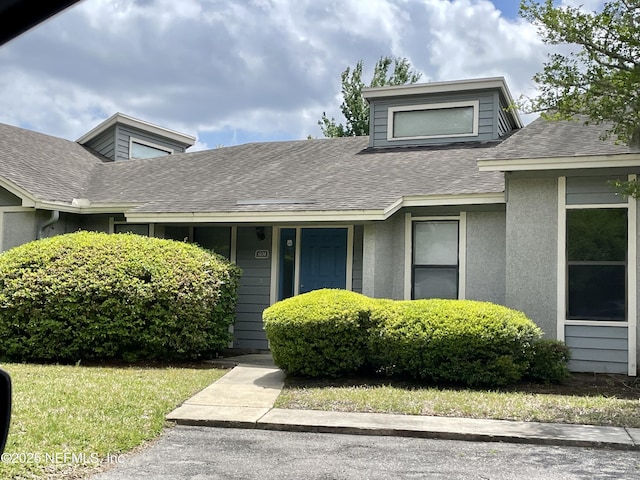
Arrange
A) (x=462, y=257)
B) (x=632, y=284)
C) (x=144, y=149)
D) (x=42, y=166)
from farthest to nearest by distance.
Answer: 1. (x=144, y=149)
2. (x=42, y=166)
3. (x=462, y=257)
4. (x=632, y=284)

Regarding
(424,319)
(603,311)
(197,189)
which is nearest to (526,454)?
(424,319)

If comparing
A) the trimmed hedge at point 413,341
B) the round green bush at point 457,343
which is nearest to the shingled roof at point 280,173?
the trimmed hedge at point 413,341

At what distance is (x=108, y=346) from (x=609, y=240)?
804 cm

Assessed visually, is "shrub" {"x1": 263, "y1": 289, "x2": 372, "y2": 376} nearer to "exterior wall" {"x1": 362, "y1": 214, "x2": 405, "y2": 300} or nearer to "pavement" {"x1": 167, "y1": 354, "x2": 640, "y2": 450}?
"pavement" {"x1": 167, "y1": 354, "x2": 640, "y2": 450}

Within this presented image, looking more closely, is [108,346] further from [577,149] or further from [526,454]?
[577,149]

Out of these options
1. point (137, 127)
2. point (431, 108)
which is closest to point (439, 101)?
point (431, 108)

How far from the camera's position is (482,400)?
809cm

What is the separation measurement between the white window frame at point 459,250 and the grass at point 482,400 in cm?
274

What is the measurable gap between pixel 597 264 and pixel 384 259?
11.5 feet

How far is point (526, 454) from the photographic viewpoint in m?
6.16

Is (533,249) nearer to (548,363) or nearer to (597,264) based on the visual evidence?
(597,264)

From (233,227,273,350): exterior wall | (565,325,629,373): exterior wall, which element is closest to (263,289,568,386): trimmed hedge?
(565,325,629,373): exterior wall

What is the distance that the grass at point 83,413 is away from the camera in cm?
545

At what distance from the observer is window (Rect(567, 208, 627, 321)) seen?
33.2 feet
